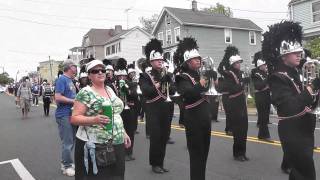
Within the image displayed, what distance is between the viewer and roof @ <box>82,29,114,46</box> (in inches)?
2810

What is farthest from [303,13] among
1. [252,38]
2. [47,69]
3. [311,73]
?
[47,69]

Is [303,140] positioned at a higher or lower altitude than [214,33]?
lower

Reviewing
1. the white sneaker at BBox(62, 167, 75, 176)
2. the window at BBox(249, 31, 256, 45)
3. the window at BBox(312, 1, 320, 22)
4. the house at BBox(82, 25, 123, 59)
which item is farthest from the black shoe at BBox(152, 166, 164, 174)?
the house at BBox(82, 25, 123, 59)

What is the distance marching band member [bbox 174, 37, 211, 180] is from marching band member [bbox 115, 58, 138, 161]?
2.67 metres

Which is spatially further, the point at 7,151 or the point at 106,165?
the point at 7,151

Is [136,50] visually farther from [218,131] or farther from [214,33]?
[218,131]

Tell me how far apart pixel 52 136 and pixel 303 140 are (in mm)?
10304

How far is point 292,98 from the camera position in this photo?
5.56m

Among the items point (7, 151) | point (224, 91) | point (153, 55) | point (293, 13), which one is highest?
point (293, 13)

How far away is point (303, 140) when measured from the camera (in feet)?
17.8

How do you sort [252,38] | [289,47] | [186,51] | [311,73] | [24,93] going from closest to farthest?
[311,73] < [289,47] < [186,51] < [24,93] < [252,38]

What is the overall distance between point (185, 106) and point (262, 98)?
16.6 ft

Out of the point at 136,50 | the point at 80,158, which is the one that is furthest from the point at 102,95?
the point at 136,50

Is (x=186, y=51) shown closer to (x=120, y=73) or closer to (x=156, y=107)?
(x=156, y=107)
